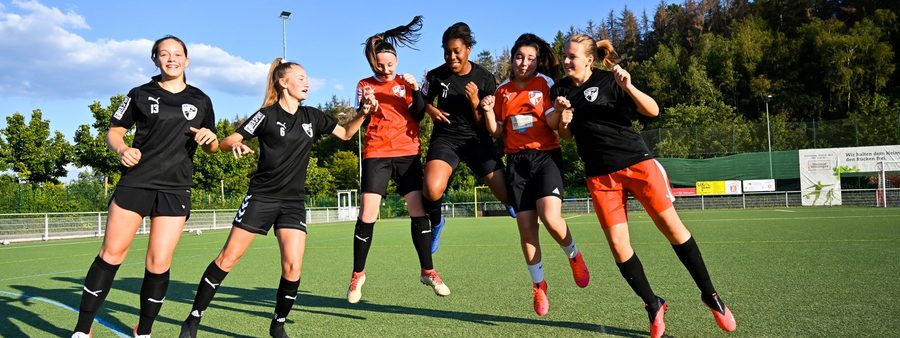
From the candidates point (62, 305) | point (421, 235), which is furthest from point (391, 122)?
point (62, 305)

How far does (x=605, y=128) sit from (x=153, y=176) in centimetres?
319

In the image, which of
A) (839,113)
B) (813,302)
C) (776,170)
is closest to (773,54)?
(839,113)

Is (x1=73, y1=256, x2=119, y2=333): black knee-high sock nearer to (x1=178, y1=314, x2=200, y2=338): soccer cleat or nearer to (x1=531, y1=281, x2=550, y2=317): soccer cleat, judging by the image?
(x1=178, y1=314, x2=200, y2=338): soccer cleat

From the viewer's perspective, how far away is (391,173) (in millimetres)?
5934

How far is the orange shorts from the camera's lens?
4398 millimetres

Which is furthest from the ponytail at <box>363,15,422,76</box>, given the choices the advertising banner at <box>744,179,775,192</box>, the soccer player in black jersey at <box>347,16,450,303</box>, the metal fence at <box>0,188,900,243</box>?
the advertising banner at <box>744,179,775,192</box>

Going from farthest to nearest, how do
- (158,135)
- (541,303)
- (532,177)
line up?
(532,177), (541,303), (158,135)

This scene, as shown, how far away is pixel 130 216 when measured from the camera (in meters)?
4.15

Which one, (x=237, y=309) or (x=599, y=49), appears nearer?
(x=599, y=49)

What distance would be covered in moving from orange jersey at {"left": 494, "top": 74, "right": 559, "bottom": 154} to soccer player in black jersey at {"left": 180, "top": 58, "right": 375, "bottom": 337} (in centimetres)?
166

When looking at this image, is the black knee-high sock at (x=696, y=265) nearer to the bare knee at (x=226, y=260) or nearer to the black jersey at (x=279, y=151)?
the black jersey at (x=279, y=151)

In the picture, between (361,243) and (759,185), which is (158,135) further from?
(759,185)

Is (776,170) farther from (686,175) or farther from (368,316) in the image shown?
(368,316)

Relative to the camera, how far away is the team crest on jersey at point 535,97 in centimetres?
518
